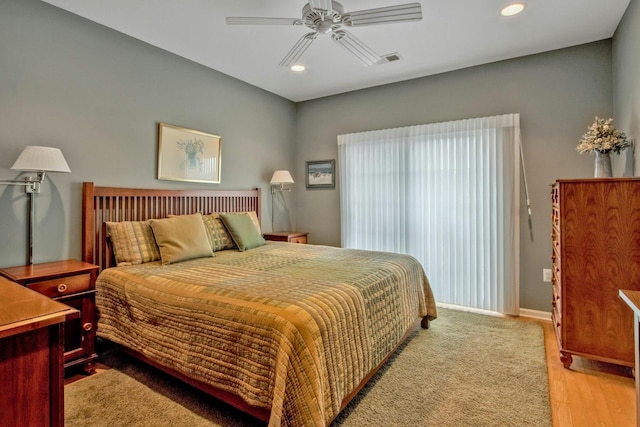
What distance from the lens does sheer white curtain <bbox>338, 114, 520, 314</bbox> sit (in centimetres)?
346

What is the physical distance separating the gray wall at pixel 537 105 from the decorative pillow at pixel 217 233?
2408 mm

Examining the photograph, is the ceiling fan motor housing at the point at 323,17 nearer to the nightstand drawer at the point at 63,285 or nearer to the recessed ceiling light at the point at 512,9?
the recessed ceiling light at the point at 512,9

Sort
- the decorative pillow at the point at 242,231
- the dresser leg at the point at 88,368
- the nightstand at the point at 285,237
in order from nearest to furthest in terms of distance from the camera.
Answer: the dresser leg at the point at 88,368, the decorative pillow at the point at 242,231, the nightstand at the point at 285,237

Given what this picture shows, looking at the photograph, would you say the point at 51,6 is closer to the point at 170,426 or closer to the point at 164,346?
the point at 164,346

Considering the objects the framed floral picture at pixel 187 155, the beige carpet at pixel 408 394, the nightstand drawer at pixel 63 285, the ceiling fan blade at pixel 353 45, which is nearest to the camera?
the beige carpet at pixel 408 394

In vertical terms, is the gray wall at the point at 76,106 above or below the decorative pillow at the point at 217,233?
above

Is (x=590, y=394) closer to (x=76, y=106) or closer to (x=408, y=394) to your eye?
(x=408, y=394)

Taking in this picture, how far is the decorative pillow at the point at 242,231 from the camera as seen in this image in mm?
3422

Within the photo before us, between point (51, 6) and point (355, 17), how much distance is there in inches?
90.9

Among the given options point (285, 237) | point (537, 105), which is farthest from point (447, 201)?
point (285, 237)

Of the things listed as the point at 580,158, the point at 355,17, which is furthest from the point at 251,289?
the point at 580,158

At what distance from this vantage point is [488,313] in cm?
354

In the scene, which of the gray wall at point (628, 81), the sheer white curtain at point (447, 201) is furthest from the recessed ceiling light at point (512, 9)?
the sheer white curtain at point (447, 201)

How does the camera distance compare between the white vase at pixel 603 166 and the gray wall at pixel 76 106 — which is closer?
the gray wall at pixel 76 106
